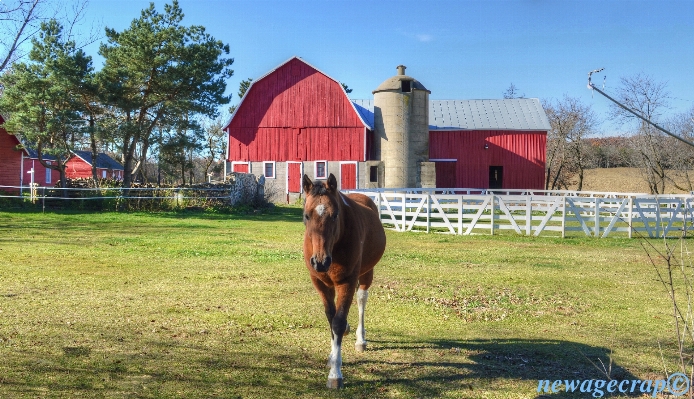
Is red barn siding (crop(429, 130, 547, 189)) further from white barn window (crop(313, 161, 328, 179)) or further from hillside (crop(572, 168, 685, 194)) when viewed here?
hillside (crop(572, 168, 685, 194))

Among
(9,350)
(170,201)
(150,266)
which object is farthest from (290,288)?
(170,201)

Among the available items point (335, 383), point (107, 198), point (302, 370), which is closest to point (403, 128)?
point (107, 198)

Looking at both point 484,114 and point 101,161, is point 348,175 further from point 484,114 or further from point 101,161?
point 101,161

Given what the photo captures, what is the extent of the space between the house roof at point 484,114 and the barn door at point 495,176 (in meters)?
2.98

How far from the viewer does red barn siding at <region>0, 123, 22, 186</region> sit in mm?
35562

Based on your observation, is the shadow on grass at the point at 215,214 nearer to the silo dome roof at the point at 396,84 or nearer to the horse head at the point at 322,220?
the silo dome roof at the point at 396,84

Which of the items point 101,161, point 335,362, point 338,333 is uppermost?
point 101,161

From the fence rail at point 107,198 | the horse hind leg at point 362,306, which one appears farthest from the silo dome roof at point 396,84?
the horse hind leg at point 362,306

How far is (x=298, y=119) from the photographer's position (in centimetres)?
4006

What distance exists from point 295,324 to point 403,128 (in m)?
32.2

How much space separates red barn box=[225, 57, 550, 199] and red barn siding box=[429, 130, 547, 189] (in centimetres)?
7

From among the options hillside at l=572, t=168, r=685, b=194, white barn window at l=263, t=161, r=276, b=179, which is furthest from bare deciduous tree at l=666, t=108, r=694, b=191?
white barn window at l=263, t=161, r=276, b=179

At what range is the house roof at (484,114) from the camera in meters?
42.4

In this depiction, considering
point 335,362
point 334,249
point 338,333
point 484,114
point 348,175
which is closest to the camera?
point 335,362
